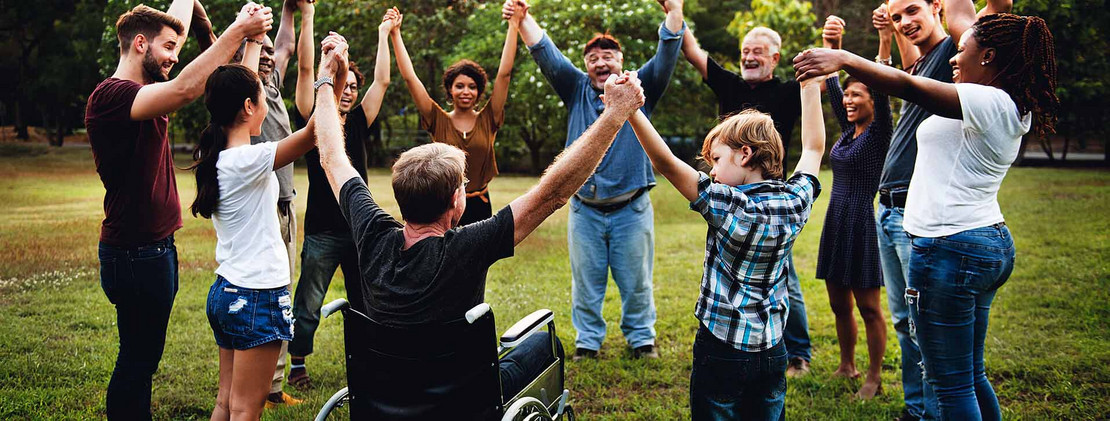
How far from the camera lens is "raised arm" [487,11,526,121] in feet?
14.7

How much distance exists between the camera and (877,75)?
239 cm

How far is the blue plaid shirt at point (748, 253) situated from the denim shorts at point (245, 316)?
1.57 meters

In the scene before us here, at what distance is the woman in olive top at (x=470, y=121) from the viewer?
4773 mm

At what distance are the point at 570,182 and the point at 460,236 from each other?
0.37 meters

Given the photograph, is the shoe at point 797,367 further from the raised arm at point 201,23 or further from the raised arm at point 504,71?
the raised arm at point 201,23

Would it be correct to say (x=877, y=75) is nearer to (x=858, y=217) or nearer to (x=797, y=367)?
(x=858, y=217)

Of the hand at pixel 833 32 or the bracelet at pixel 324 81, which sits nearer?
the bracelet at pixel 324 81

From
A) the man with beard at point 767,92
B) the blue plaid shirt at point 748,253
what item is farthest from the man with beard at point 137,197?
the man with beard at point 767,92

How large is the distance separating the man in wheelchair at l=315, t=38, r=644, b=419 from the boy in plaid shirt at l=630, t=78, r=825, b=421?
0.34 m

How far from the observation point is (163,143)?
309cm

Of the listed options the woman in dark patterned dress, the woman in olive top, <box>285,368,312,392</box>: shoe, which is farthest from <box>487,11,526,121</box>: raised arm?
<box>285,368,312,392</box>: shoe

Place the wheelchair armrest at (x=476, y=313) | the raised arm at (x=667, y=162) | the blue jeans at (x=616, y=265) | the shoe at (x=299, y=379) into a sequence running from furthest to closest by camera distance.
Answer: the blue jeans at (x=616, y=265), the shoe at (x=299, y=379), the raised arm at (x=667, y=162), the wheelchair armrest at (x=476, y=313)

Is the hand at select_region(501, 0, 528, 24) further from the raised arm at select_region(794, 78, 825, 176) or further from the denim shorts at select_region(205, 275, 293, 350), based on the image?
the denim shorts at select_region(205, 275, 293, 350)

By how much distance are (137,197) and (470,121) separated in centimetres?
232
